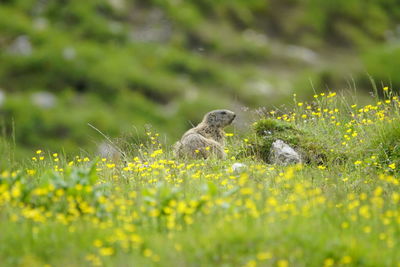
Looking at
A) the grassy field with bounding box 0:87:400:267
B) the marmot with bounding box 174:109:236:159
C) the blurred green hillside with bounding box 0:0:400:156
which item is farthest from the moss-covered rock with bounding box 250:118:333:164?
the blurred green hillside with bounding box 0:0:400:156

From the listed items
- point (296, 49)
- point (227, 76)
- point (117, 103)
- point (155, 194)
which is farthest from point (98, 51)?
point (155, 194)

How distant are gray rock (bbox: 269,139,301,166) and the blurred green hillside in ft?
45.2

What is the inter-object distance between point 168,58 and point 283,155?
22.3 m

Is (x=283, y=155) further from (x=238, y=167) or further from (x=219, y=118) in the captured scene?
(x=219, y=118)

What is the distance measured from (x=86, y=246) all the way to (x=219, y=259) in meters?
1.50

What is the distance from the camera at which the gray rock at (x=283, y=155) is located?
11461 mm

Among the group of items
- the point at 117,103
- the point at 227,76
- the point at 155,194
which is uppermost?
the point at 227,76

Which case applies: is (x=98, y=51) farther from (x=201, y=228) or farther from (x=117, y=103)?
(x=201, y=228)

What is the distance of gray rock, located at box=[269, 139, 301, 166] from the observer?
1146 cm

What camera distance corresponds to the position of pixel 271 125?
1223 centimetres

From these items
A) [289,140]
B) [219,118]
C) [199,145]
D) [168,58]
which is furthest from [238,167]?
[168,58]

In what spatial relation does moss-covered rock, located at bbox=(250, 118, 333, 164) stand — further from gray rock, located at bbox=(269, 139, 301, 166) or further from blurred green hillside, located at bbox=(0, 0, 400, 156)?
blurred green hillside, located at bbox=(0, 0, 400, 156)

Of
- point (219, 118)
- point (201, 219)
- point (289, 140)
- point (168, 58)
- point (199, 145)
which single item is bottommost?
point (201, 219)

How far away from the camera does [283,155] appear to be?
11.5 meters
